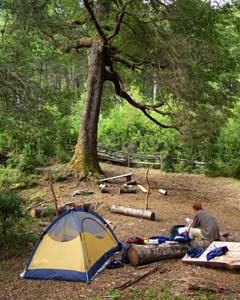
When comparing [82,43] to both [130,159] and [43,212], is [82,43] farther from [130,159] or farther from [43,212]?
[130,159]

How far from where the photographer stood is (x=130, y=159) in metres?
22.1

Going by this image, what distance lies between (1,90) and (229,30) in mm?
11342

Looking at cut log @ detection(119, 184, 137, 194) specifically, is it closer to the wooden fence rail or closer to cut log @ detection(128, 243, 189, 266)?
cut log @ detection(128, 243, 189, 266)

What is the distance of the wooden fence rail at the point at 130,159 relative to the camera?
21609 millimetres

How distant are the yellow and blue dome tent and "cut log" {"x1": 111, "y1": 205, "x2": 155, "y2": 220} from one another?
3.31 meters

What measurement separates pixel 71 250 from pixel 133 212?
4415mm

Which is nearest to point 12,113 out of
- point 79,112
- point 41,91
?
point 41,91

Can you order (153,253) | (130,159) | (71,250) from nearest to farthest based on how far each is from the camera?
(71,250)
(153,253)
(130,159)

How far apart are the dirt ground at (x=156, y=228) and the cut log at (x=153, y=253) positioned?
11 cm

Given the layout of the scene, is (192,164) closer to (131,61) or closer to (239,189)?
(239,189)

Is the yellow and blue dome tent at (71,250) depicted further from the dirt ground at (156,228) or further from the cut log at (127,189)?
the cut log at (127,189)

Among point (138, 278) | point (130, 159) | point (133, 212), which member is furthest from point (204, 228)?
point (130, 159)

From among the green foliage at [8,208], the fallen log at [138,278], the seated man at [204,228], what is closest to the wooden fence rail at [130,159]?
the seated man at [204,228]

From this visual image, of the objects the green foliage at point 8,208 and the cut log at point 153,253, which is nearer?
the cut log at point 153,253
